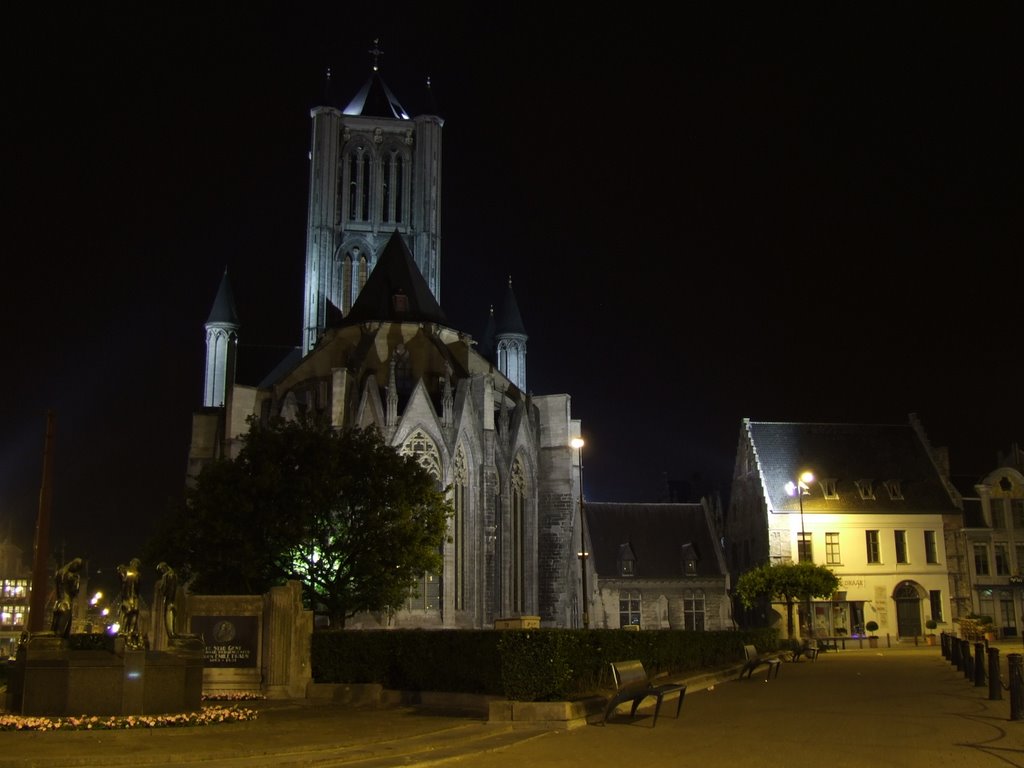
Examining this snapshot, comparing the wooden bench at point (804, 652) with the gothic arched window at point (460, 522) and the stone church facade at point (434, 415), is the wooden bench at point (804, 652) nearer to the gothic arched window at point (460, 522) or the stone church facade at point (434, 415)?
the stone church facade at point (434, 415)

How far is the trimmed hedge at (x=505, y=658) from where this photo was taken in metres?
15.4

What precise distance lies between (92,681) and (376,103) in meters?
62.5

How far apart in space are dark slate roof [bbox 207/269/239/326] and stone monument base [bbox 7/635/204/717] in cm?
5681

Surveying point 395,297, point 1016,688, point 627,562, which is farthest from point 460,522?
point 1016,688

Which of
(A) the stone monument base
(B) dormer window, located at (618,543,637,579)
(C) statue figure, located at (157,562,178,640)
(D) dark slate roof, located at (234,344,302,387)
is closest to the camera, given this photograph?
(A) the stone monument base

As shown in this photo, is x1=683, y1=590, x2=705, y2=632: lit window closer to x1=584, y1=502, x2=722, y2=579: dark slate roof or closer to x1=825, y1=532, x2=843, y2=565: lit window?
x1=584, y1=502, x2=722, y2=579: dark slate roof

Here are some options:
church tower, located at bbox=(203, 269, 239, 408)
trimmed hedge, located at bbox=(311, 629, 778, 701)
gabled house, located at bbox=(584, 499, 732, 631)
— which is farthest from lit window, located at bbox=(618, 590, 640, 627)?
church tower, located at bbox=(203, 269, 239, 408)

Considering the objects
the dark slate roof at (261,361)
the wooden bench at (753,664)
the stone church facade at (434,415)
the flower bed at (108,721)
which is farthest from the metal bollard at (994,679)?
the dark slate roof at (261,361)

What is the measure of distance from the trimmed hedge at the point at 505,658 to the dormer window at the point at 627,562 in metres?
25.9

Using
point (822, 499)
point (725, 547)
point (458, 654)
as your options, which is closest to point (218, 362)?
point (725, 547)

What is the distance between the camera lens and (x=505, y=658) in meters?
15.6

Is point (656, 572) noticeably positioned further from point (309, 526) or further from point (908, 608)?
point (309, 526)

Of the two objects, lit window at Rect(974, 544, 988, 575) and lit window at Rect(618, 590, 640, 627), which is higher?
lit window at Rect(974, 544, 988, 575)

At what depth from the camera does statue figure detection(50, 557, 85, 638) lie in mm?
16281
